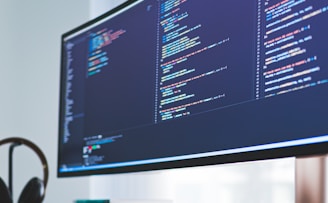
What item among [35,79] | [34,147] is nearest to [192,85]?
[34,147]

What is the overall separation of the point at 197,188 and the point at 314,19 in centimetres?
69

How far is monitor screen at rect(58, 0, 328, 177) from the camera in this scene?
80 cm

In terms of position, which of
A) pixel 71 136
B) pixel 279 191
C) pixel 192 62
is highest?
pixel 192 62

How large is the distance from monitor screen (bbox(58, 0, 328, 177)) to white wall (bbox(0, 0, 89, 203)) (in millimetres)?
578

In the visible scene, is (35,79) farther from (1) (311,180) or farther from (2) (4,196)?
(1) (311,180)

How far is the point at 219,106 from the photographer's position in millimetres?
958

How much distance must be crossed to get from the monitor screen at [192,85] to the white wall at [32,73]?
58 cm

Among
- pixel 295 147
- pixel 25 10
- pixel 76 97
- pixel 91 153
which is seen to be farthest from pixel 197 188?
pixel 25 10

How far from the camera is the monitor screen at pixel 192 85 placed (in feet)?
2.61

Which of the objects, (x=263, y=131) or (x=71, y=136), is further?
(x=71, y=136)

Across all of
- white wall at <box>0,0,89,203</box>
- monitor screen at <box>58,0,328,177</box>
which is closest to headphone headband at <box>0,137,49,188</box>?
monitor screen at <box>58,0,328,177</box>

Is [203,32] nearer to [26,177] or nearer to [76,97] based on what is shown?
[76,97]

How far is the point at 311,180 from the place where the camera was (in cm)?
80

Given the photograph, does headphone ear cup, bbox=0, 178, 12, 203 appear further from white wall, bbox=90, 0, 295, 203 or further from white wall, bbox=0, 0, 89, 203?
white wall, bbox=0, 0, 89, 203
